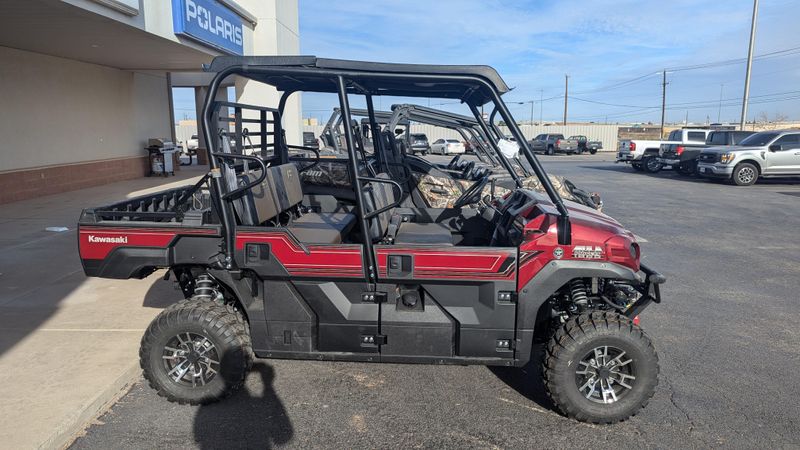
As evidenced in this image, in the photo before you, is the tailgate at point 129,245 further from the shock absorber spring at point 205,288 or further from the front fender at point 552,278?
the front fender at point 552,278

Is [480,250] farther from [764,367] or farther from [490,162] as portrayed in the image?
[490,162]

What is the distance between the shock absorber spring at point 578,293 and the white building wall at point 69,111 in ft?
40.6

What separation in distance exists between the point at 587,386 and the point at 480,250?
1107 millimetres

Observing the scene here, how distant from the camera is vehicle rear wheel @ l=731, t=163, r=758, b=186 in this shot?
17.9 meters

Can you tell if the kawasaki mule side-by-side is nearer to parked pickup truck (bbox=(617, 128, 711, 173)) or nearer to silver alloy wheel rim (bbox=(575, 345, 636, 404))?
silver alloy wheel rim (bbox=(575, 345, 636, 404))

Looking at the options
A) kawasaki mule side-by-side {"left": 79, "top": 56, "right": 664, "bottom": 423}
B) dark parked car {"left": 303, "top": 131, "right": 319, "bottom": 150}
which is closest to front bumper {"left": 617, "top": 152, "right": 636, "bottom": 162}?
dark parked car {"left": 303, "top": 131, "right": 319, "bottom": 150}

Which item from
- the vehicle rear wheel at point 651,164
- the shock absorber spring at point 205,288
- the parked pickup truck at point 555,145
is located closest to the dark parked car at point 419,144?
the parked pickup truck at point 555,145

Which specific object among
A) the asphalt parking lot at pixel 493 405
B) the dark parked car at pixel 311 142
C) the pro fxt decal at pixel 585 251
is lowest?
the asphalt parking lot at pixel 493 405

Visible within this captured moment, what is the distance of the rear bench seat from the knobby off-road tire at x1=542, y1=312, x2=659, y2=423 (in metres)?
1.80

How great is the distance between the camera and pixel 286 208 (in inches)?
184

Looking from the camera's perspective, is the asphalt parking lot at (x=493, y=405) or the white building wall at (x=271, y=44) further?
the white building wall at (x=271, y=44)

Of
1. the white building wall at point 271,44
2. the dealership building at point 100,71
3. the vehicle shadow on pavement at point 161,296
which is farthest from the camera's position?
the white building wall at point 271,44

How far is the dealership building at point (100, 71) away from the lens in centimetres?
998

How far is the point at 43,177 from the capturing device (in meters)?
12.5
